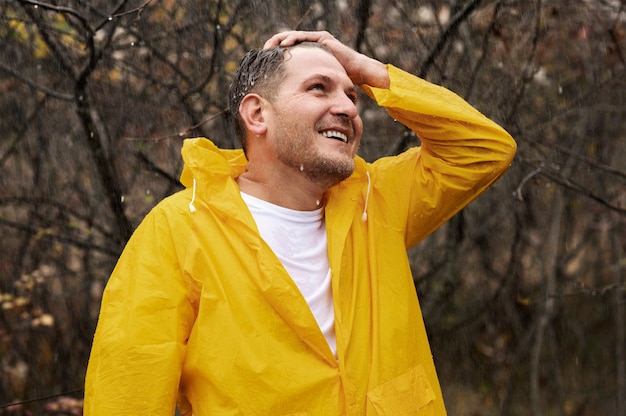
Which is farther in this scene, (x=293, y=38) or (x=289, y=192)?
(x=293, y=38)

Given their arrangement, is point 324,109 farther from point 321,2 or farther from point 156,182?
point 156,182

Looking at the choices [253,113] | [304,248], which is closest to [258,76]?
[253,113]

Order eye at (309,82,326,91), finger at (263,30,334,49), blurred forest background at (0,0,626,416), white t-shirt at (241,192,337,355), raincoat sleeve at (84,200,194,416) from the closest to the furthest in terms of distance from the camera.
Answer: raincoat sleeve at (84,200,194,416)
white t-shirt at (241,192,337,355)
eye at (309,82,326,91)
finger at (263,30,334,49)
blurred forest background at (0,0,626,416)

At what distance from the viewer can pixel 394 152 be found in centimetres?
439

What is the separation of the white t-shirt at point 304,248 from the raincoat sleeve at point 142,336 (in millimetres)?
289

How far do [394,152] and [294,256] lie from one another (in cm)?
185

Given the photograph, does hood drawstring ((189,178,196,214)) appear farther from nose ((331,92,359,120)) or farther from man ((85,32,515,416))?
nose ((331,92,359,120))

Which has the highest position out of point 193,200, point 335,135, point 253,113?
point 253,113

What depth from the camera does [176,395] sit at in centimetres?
246

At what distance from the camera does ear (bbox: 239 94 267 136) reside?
2.77 m

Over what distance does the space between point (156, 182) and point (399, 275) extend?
2.65m

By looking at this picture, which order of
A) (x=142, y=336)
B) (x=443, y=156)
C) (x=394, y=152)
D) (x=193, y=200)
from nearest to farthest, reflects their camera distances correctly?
(x=142, y=336) < (x=193, y=200) < (x=443, y=156) < (x=394, y=152)

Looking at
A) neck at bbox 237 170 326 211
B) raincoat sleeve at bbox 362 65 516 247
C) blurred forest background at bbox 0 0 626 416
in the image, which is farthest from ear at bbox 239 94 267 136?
blurred forest background at bbox 0 0 626 416

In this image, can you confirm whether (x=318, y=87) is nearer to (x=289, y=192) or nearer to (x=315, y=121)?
(x=315, y=121)
